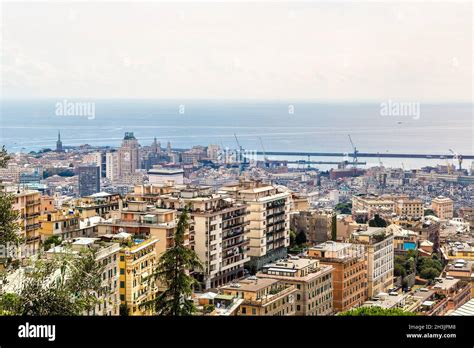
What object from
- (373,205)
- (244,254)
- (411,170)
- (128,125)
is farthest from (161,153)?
(244,254)

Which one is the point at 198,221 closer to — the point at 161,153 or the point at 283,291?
the point at 283,291

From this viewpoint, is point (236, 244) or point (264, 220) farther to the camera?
point (264, 220)

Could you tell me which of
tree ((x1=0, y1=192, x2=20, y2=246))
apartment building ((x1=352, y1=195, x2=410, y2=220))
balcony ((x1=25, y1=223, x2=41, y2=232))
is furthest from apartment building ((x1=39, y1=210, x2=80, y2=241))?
apartment building ((x1=352, y1=195, x2=410, y2=220))

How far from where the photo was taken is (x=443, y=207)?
58.0 feet

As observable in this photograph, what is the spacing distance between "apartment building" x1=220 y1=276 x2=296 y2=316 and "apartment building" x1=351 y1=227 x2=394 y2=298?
2606 millimetres

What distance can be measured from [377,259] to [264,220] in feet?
5.99

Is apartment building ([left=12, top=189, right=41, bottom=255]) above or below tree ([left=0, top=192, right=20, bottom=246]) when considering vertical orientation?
below

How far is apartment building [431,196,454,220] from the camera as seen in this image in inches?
691

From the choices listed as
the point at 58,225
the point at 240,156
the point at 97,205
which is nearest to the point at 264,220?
the point at 97,205

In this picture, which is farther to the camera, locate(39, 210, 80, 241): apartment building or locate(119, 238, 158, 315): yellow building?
locate(39, 210, 80, 241): apartment building

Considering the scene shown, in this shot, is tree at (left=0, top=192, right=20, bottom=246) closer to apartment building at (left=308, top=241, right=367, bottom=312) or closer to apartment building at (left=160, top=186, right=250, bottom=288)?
apartment building at (left=308, top=241, right=367, bottom=312)

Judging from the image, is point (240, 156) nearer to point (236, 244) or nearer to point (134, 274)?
point (236, 244)

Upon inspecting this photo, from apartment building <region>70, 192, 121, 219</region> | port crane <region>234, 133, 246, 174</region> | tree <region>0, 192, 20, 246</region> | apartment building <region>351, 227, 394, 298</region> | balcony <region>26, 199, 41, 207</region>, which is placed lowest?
apartment building <region>351, 227, 394, 298</region>

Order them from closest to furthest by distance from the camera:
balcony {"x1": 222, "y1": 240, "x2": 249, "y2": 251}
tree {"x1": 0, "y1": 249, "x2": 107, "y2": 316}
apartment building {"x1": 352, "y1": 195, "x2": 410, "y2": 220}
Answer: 1. tree {"x1": 0, "y1": 249, "x2": 107, "y2": 316}
2. balcony {"x1": 222, "y1": 240, "x2": 249, "y2": 251}
3. apartment building {"x1": 352, "y1": 195, "x2": 410, "y2": 220}
